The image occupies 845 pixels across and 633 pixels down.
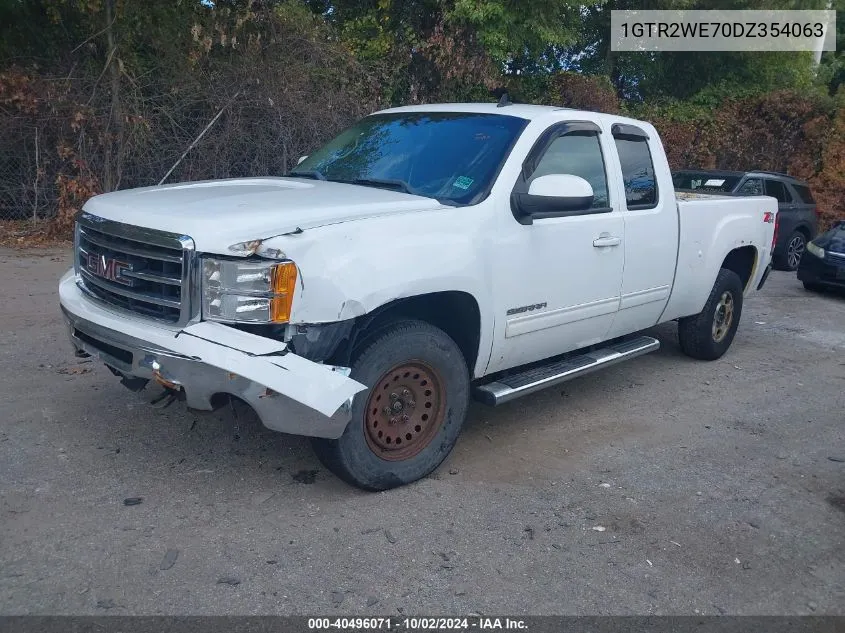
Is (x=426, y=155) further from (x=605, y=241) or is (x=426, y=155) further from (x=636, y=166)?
(x=636, y=166)

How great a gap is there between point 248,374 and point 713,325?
15.7 ft

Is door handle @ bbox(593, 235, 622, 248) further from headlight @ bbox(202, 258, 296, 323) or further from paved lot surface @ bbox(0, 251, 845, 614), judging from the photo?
headlight @ bbox(202, 258, 296, 323)

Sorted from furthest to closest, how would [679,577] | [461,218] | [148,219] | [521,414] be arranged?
[521,414]
[461,218]
[148,219]
[679,577]

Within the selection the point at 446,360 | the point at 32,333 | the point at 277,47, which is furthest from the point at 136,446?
the point at 277,47

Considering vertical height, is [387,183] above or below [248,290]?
above

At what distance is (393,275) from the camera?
12.5 ft

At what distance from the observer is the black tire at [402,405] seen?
387cm

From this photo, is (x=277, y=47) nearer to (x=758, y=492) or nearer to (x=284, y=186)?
(x=284, y=186)

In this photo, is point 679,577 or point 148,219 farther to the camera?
point 148,219

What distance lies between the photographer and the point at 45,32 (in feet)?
36.1

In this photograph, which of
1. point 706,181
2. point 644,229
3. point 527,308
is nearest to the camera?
point 527,308

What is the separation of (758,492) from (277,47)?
9.71 metres

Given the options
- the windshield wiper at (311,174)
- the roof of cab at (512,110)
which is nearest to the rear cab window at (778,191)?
the roof of cab at (512,110)

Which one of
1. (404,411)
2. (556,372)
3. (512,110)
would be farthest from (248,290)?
(512,110)
